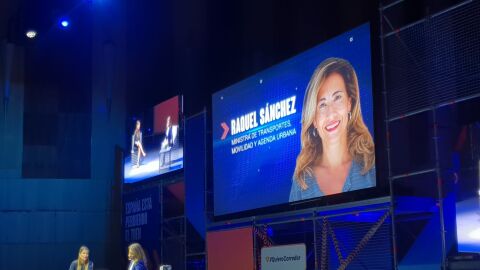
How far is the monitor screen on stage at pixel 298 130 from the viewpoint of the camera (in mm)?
10453

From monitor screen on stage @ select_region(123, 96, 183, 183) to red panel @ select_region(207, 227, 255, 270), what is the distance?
2422 mm

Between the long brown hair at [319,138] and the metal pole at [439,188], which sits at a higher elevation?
the long brown hair at [319,138]

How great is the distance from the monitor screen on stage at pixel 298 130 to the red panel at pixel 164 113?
6.26 feet

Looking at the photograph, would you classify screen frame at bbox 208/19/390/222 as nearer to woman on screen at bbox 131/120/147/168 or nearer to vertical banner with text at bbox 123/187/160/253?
vertical banner with text at bbox 123/187/160/253

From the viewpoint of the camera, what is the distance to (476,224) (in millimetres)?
8398

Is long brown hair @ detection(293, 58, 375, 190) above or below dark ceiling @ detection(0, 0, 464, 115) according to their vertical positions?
below

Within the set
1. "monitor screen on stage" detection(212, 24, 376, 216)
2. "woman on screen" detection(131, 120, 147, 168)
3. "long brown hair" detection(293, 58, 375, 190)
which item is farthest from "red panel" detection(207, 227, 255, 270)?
"woman on screen" detection(131, 120, 147, 168)

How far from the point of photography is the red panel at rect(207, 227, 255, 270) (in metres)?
12.4

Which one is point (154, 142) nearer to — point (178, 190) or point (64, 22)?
point (178, 190)

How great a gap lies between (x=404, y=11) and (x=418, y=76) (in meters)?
1.94

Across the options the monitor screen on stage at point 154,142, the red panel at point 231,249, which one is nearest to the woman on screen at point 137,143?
the monitor screen on stage at point 154,142

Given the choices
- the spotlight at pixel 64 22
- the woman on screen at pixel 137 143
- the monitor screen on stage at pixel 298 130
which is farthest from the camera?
the woman on screen at pixel 137 143

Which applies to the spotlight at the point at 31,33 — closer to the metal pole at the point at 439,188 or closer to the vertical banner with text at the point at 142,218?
the vertical banner with text at the point at 142,218

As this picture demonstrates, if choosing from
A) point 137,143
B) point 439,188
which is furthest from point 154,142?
point 439,188
